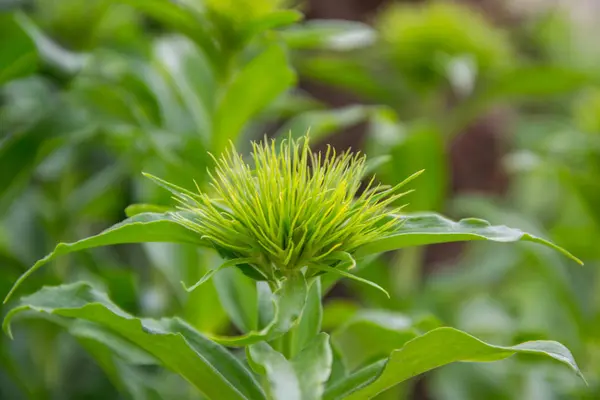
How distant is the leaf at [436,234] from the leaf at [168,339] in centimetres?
14

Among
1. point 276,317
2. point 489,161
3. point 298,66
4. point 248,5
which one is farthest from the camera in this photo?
point 489,161

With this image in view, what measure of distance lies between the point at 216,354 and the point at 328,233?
0.49 ft

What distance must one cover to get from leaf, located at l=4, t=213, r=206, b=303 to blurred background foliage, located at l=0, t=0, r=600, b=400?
0.21ft

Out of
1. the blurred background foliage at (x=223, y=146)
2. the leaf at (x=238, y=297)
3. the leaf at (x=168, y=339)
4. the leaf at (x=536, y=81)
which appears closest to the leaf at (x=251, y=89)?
the blurred background foliage at (x=223, y=146)

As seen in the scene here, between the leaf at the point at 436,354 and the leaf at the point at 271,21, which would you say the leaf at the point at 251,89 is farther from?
the leaf at the point at 436,354

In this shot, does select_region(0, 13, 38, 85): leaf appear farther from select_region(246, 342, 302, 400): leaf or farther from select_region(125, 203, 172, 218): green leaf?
select_region(246, 342, 302, 400): leaf

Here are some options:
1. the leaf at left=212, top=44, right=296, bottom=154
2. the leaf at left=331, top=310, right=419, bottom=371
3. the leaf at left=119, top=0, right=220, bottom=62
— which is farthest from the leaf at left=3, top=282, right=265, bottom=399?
the leaf at left=119, top=0, right=220, bottom=62

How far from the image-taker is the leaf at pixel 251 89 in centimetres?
81

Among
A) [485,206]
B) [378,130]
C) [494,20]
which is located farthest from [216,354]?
[494,20]

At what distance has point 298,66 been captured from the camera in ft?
4.51

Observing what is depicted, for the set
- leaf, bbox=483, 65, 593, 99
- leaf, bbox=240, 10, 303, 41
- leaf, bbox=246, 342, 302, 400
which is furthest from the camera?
leaf, bbox=483, 65, 593, 99

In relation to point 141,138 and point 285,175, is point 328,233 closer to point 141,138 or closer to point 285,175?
point 285,175

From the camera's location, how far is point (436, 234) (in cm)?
54

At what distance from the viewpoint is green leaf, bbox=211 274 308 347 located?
1.65 feet
